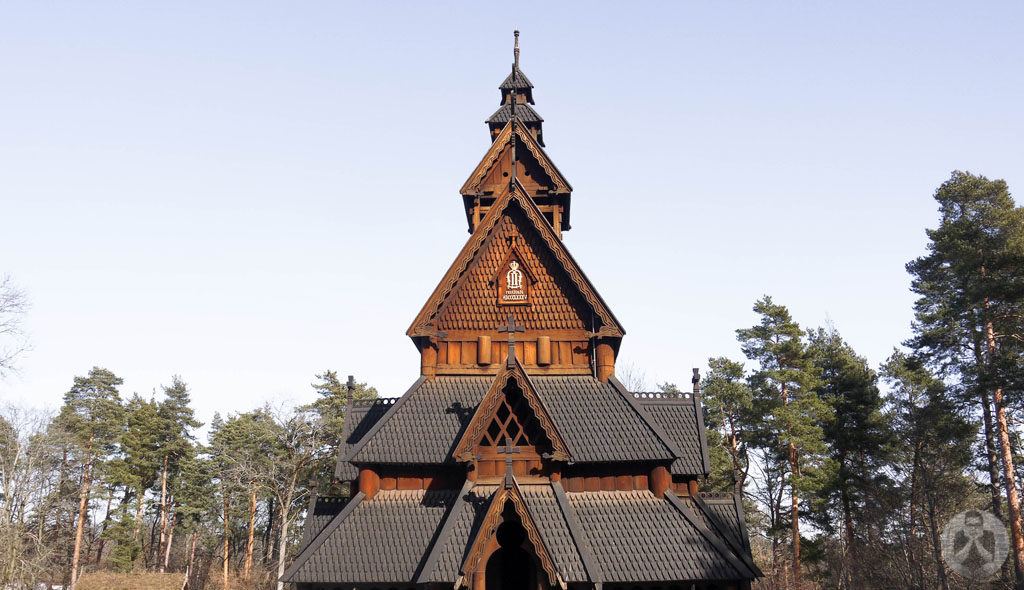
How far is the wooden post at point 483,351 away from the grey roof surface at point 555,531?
3919 millimetres

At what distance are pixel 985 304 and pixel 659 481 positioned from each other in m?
18.7

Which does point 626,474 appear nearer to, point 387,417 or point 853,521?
point 387,417

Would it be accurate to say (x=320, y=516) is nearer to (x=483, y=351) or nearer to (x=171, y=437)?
(x=483, y=351)

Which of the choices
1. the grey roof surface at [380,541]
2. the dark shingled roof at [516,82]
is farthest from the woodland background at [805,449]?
the dark shingled roof at [516,82]

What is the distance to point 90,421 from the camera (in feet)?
176

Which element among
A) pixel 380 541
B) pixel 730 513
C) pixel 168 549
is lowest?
pixel 168 549

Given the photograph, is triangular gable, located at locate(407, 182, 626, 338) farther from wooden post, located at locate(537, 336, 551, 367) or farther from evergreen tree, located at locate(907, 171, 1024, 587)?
evergreen tree, located at locate(907, 171, 1024, 587)

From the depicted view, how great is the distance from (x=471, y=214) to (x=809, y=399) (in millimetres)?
23154

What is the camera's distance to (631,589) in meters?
14.7

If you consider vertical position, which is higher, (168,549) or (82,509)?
(82,509)

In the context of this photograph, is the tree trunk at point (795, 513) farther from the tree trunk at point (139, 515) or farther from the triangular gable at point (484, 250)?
the tree trunk at point (139, 515)

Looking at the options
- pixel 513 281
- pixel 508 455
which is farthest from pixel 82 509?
pixel 508 455

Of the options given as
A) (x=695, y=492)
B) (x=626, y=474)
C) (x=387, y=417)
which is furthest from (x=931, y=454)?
(x=387, y=417)

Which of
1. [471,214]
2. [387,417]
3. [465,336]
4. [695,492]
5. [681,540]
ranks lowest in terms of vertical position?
[681,540]
